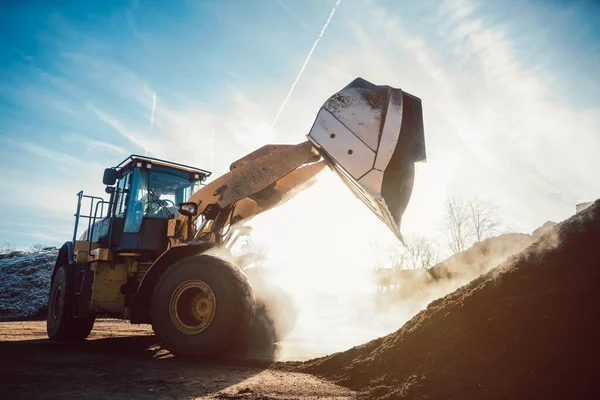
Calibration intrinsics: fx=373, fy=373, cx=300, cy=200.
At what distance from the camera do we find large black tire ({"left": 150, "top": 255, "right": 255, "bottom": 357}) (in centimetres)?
475

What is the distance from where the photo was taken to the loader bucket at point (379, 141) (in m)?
4.67

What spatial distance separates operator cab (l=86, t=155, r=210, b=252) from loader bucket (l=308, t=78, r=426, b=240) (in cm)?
359

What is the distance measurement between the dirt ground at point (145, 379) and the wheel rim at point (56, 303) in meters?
1.84

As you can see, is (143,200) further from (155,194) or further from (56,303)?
(56,303)

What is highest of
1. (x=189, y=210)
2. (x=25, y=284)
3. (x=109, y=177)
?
(x=109, y=177)

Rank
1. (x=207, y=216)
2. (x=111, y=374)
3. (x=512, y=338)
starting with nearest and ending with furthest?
(x=512, y=338)
(x=111, y=374)
(x=207, y=216)

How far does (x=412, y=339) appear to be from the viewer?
3.93 m

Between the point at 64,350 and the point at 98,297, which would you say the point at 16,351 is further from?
the point at 98,297

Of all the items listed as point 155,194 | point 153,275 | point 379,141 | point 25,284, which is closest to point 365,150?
point 379,141

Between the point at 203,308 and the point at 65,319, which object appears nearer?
the point at 203,308

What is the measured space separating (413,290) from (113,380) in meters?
16.9

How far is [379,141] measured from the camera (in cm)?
471

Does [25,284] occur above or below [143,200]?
below

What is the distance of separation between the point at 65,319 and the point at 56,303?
2.64 ft
